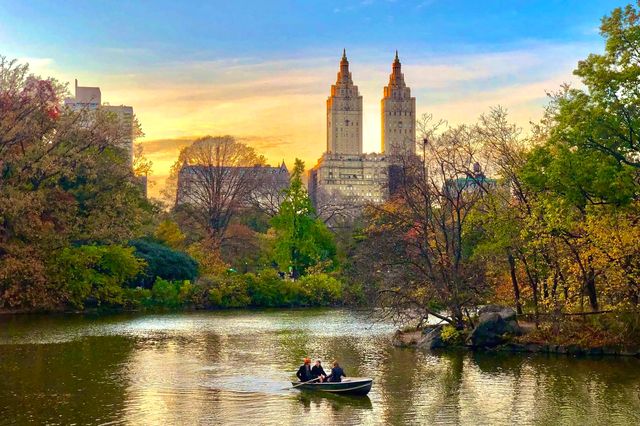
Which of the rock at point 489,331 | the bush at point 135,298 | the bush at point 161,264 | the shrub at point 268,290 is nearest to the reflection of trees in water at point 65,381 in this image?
the rock at point 489,331

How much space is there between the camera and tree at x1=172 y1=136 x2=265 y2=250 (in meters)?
76.2

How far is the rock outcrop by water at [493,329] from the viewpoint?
33562mm

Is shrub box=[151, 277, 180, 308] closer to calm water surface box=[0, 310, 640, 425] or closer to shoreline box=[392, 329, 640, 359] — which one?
calm water surface box=[0, 310, 640, 425]

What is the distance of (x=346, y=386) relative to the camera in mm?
24641

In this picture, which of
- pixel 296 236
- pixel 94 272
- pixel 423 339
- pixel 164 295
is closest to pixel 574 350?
pixel 423 339

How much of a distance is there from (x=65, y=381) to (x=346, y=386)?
9.41 metres

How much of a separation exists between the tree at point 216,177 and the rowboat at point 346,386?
5027 centimetres

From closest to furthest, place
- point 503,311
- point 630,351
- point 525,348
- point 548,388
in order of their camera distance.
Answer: point 548,388
point 630,351
point 525,348
point 503,311

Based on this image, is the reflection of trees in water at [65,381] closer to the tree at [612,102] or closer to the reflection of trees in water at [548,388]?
the reflection of trees in water at [548,388]

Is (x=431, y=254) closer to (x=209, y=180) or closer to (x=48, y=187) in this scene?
(x=48, y=187)

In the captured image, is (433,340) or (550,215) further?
(433,340)

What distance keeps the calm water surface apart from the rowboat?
1.09 feet

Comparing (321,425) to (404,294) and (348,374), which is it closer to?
(348,374)

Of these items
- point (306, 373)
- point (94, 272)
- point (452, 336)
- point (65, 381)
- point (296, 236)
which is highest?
point (296, 236)
